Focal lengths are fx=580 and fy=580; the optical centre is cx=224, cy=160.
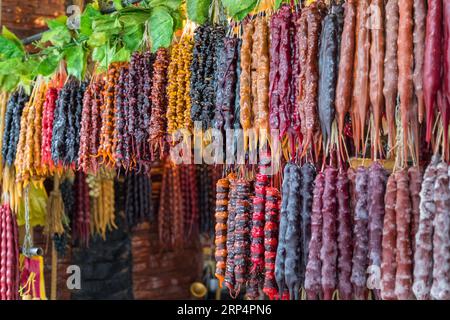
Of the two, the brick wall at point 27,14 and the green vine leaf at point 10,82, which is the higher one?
the brick wall at point 27,14

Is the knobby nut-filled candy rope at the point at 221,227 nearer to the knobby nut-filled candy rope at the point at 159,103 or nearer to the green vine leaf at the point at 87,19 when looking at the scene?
the knobby nut-filled candy rope at the point at 159,103

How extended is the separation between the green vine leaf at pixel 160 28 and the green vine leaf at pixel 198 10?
0.19m

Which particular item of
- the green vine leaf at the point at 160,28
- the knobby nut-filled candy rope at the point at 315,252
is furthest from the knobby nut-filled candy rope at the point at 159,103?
the knobby nut-filled candy rope at the point at 315,252


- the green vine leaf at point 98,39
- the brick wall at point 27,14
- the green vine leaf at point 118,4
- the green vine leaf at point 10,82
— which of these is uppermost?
the brick wall at point 27,14

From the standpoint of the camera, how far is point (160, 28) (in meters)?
3.15

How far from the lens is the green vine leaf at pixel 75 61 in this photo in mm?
3682

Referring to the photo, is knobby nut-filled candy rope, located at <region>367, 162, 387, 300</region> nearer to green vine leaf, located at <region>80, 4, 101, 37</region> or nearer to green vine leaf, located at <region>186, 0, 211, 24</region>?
green vine leaf, located at <region>186, 0, 211, 24</region>

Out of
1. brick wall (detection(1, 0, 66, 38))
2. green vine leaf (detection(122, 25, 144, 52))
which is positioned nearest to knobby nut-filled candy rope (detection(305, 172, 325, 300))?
green vine leaf (detection(122, 25, 144, 52))

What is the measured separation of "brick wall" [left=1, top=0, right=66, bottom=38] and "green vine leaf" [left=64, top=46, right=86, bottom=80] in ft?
5.16

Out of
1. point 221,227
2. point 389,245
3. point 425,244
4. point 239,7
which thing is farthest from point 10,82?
point 425,244

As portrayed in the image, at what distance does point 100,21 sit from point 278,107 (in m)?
1.55

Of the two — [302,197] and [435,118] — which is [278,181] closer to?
[302,197]

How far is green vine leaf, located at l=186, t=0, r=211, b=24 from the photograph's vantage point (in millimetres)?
2924

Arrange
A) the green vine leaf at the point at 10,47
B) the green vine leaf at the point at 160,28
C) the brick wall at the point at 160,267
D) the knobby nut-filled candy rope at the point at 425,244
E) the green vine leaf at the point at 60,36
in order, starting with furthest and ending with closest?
1. the brick wall at the point at 160,267
2. the green vine leaf at the point at 10,47
3. the green vine leaf at the point at 60,36
4. the green vine leaf at the point at 160,28
5. the knobby nut-filled candy rope at the point at 425,244
